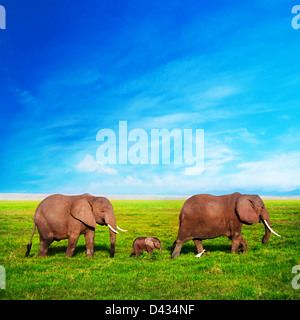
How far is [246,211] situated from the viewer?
12.8 meters

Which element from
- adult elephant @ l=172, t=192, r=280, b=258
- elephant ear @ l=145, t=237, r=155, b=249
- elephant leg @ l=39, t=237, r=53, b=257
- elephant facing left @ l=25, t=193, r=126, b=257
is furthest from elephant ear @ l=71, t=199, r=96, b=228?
adult elephant @ l=172, t=192, r=280, b=258

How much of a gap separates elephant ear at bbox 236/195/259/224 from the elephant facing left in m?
5.19

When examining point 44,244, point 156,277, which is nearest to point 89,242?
point 44,244

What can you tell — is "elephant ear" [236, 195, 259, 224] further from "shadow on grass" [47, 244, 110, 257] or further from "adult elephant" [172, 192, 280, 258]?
"shadow on grass" [47, 244, 110, 257]

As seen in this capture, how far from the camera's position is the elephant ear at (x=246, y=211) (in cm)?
1266

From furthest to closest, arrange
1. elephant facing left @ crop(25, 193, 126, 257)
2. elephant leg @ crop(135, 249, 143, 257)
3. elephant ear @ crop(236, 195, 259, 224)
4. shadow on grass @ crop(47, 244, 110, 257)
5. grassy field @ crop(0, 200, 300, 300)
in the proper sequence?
shadow on grass @ crop(47, 244, 110, 257) → elephant leg @ crop(135, 249, 143, 257) → elephant facing left @ crop(25, 193, 126, 257) → elephant ear @ crop(236, 195, 259, 224) → grassy field @ crop(0, 200, 300, 300)

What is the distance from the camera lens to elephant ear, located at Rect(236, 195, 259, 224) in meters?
12.7

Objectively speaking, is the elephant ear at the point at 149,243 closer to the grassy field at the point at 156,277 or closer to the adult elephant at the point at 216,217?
the grassy field at the point at 156,277

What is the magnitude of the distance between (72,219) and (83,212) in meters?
0.56

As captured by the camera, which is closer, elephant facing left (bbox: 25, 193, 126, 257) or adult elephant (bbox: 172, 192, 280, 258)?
adult elephant (bbox: 172, 192, 280, 258)

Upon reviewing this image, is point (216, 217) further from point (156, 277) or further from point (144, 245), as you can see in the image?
point (156, 277)
